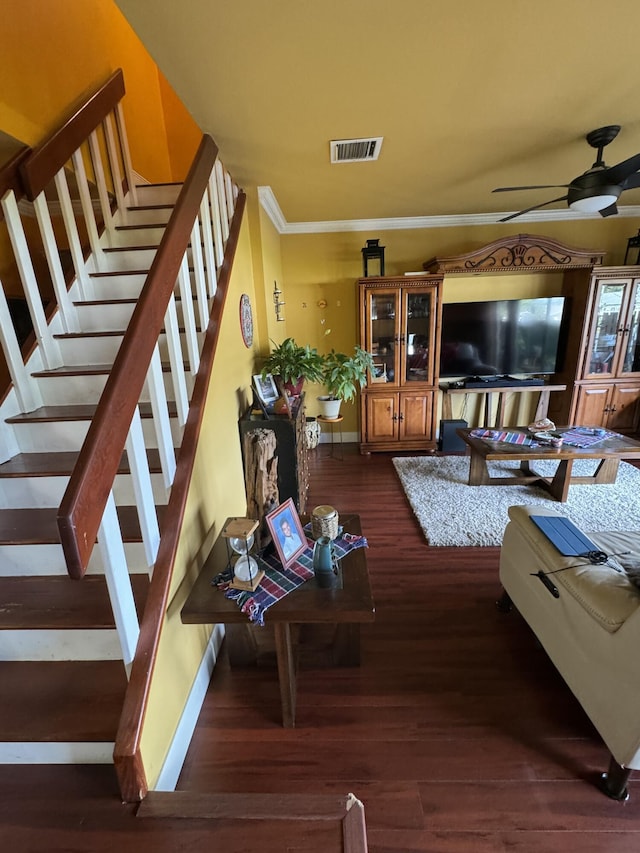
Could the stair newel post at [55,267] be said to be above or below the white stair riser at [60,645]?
above

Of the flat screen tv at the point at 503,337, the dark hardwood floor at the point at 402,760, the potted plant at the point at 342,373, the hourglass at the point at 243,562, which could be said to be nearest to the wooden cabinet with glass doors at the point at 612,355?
the flat screen tv at the point at 503,337

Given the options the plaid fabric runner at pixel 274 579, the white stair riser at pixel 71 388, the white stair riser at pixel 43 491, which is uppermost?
the white stair riser at pixel 71 388

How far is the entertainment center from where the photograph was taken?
12.1 feet

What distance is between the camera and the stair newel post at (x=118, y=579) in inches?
37.8

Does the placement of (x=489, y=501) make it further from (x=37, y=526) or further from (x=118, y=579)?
(x=37, y=526)

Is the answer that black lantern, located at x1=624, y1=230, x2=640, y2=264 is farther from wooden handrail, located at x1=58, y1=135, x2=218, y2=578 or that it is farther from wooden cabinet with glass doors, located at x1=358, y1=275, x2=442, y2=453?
wooden handrail, located at x1=58, y1=135, x2=218, y2=578

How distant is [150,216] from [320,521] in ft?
8.10

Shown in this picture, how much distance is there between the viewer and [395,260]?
413 cm

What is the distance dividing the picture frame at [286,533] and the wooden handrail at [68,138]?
1.93 meters

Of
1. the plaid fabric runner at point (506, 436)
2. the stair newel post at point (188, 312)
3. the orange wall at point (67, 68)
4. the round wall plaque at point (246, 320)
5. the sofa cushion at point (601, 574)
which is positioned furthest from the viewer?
the plaid fabric runner at point (506, 436)

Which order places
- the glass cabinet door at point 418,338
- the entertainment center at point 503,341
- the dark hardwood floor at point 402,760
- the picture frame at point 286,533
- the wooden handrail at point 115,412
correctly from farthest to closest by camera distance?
the glass cabinet door at point 418,338 < the entertainment center at point 503,341 < the picture frame at point 286,533 < the dark hardwood floor at point 402,760 < the wooden handrail at point 115,412

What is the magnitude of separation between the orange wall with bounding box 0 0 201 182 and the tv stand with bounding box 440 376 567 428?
3.62 m

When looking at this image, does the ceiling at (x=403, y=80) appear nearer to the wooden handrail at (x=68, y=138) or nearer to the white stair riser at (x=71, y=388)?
the wooden handrail at (x=68, y=138)

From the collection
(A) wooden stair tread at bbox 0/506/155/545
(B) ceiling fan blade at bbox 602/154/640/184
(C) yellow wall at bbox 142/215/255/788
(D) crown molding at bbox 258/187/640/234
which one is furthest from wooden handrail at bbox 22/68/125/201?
(B) ceiling fan blade at bbox 602/154/640/184
